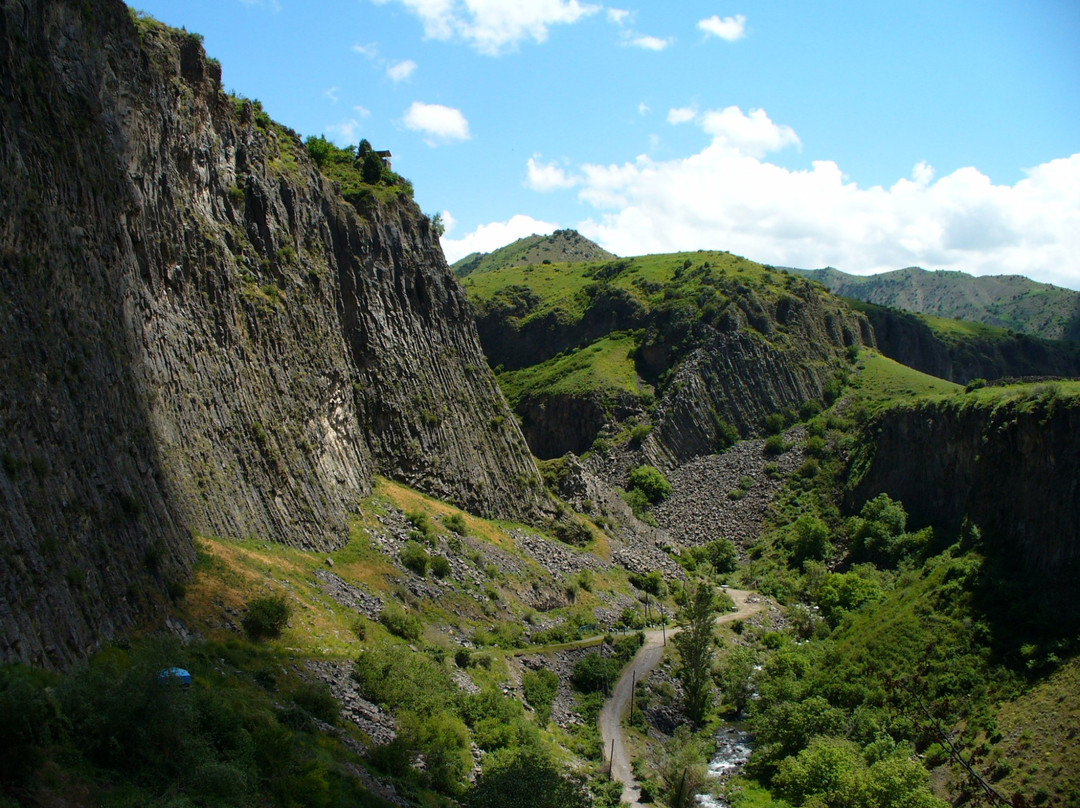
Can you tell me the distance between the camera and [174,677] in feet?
72.0

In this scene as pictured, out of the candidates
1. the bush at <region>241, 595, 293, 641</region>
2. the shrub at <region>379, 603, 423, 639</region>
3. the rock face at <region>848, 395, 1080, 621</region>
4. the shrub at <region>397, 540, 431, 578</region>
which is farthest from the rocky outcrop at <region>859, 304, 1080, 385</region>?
the bush at <region>241, 595, 293, 641</region>

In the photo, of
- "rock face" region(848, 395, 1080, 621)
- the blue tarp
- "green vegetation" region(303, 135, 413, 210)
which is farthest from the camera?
"green vegetation" region(303, 135, 413, 210)

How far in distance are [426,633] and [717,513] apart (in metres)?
58.0

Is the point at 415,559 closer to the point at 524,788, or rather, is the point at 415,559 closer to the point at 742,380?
the point at 524,788

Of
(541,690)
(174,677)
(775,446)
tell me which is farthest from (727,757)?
(775,446)

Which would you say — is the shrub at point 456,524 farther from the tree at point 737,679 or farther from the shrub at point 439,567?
the tree at point 737,679

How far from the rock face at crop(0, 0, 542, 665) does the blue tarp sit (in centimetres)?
243

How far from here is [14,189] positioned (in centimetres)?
2528

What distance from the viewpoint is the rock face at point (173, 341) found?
961 inches

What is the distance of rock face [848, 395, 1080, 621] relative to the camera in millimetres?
48062

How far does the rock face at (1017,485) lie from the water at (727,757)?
18.4 meters

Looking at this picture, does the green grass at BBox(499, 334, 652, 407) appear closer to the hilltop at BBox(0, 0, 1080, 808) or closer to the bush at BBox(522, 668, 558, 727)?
the hilltop at BBox(0, 0, 1080, 808)

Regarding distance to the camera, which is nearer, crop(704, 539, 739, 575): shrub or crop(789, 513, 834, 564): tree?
crop(789, 513, 834, 564): tree

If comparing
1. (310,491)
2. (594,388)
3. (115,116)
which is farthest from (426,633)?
(594,388)
